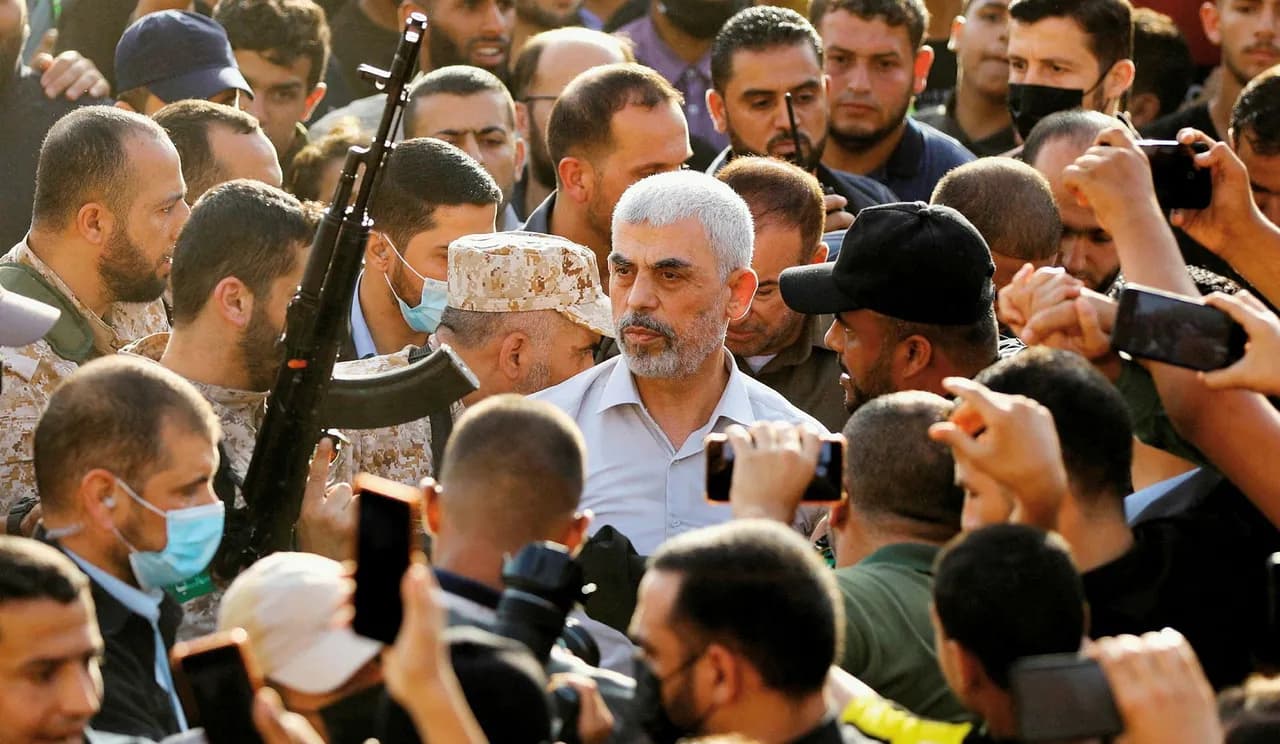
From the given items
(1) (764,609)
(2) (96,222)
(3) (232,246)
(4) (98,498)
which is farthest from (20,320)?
(1) (764,609)

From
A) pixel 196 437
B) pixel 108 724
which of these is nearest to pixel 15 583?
pixel 108 724

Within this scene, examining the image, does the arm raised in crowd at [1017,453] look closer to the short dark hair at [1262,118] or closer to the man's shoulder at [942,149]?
the short dark hair at [1262,118]

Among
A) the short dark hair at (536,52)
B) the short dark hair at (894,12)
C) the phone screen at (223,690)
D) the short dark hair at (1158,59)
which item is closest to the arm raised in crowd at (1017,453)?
the phone screen at (223,690)

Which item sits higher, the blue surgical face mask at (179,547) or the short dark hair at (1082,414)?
the short dark hair at (1082,414)

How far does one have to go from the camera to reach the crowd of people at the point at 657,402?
3.54 metres

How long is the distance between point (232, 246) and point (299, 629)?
6.14 ft

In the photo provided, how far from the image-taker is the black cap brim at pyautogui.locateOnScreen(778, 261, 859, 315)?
5.52 metres

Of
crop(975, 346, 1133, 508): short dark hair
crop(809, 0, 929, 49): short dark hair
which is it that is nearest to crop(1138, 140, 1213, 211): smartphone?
crop(975, 346, 1133, 508): short dark hair

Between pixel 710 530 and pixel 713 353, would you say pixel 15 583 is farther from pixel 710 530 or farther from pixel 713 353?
pixel 713 353

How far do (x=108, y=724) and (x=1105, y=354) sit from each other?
2.51m

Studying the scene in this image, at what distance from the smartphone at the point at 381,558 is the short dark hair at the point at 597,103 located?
416 cm

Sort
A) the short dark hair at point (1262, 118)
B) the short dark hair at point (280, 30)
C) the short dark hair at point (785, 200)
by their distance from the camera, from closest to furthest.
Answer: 1. the short dark hair at point (1262, 118)
2. the short dark hair at point (785, 200)
3. the short dark hair at point (280, 30)

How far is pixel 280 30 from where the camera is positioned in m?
8.90

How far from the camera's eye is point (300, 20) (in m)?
8.95
